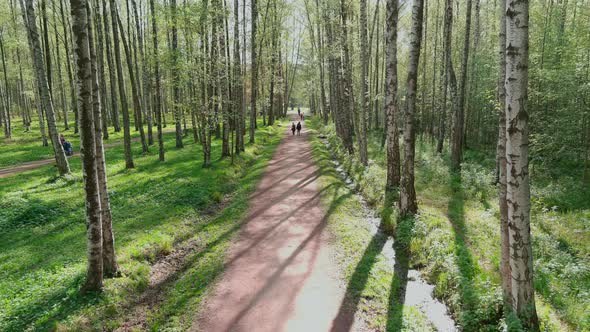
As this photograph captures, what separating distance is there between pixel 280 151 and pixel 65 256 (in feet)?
58.8

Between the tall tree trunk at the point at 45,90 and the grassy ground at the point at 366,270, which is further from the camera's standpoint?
the tall tree trunk at the point at 45,90

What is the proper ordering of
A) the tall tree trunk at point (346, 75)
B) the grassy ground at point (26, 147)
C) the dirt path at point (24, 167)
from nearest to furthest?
the dirt path at point (24, 167) < the tall tree trunk at point (346, 75) < the grassy ground at point (26, 147)

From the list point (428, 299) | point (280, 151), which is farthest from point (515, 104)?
point (280, 151)

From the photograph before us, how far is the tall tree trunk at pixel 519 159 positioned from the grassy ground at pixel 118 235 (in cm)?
611

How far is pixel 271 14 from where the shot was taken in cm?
3369

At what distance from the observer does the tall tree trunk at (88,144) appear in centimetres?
645

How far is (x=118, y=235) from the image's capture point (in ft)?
32.6

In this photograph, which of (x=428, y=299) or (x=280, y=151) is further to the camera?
(x=280, y=151)

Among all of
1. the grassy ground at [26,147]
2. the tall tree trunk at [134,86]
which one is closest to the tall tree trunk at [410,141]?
the tall tree trunk at [134,86]

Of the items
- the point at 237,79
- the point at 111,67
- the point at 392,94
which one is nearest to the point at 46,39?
the point at 111,67

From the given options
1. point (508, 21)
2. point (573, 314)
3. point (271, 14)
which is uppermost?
point (271, 14)

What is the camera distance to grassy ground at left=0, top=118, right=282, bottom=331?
268 inches

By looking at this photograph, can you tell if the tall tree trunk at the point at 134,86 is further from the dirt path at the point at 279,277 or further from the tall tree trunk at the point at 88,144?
the tall tree trunk at the point at 88,144

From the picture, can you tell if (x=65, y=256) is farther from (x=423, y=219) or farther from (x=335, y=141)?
(x=335, y=141)
